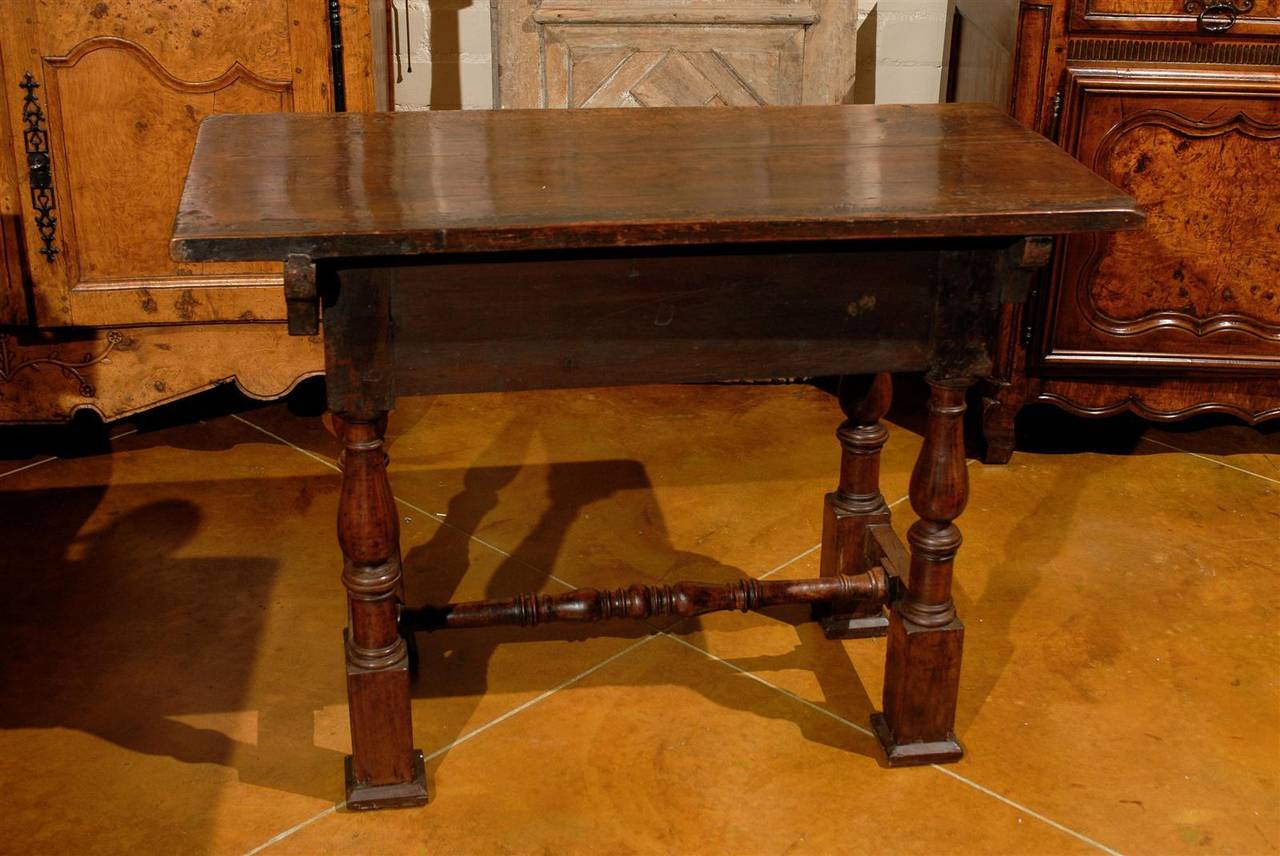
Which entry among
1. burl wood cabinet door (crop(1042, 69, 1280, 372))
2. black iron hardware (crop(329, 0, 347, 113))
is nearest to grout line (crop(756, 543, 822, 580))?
burl wood cabinet door (crop(1042, 69, 1280, 372))

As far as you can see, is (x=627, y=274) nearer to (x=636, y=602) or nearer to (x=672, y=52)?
(x=636, y=602)

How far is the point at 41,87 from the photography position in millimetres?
3131

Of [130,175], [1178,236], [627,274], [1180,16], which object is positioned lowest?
[1178,236]

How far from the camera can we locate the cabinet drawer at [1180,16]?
324 cm

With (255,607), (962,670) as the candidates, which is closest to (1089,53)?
(962,670)

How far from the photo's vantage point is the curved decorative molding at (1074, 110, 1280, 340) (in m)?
3.31

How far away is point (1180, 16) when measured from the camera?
324 centimetres

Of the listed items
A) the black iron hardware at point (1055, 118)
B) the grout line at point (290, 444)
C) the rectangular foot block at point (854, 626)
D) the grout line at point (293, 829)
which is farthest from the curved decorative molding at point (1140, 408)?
the grout line at point (293, 829)

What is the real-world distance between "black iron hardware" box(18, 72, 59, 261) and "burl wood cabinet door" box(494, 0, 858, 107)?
1.22 metres

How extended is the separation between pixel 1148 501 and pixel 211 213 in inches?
93.6

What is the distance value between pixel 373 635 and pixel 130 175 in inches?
59.5

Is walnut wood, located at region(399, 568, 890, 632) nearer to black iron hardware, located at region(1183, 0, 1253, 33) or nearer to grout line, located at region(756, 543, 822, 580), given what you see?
grout line, located at region(756, 543, 822, 580)

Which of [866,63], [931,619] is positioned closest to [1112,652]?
[931,619]

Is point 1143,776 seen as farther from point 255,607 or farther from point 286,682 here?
point 255,607
